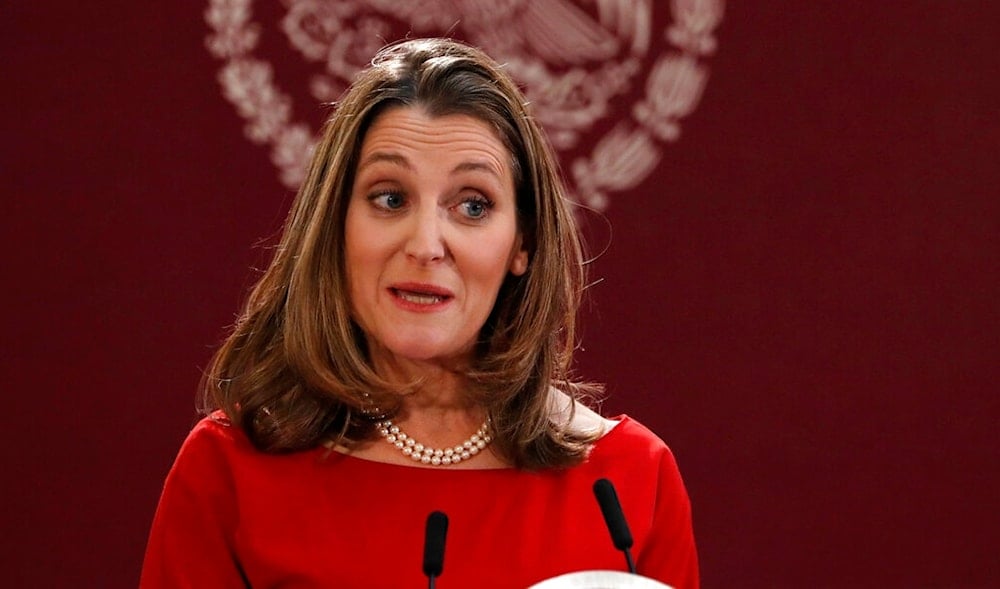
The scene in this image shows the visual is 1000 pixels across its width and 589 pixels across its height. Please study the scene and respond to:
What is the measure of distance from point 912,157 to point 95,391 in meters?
1.62

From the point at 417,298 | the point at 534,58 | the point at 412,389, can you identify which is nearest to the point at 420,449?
the point at 412,389

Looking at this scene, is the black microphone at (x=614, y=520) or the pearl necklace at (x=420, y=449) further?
the pearl necklace at (x=420, y=449)

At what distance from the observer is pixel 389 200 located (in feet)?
5.16

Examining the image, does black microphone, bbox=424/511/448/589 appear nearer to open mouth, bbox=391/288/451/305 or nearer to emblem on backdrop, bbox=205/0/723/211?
open mouth, bbox=391/288/451/305

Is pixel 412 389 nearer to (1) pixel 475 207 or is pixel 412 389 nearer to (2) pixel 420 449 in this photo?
(2) pixel 420 449

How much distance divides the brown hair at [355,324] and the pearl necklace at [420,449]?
0.02 m

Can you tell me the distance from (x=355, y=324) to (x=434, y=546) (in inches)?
19.4

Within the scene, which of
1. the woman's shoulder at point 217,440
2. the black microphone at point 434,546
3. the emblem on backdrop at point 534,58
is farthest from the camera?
the emblem on backdrop at point 534,58

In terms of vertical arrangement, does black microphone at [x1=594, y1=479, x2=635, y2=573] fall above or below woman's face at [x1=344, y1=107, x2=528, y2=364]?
below

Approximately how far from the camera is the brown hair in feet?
5.28

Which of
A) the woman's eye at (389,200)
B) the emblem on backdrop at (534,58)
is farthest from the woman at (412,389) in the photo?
the emblem on backdrop at (534,58)

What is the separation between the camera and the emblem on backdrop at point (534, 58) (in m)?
2.64

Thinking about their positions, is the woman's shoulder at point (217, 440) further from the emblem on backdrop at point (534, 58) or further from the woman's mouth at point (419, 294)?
the emblem on backdrop at point (534, 58)

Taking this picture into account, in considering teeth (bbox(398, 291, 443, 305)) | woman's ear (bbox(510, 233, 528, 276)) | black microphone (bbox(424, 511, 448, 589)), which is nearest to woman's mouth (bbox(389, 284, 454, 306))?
teeth (bbox(398, 291, 443, 305))
